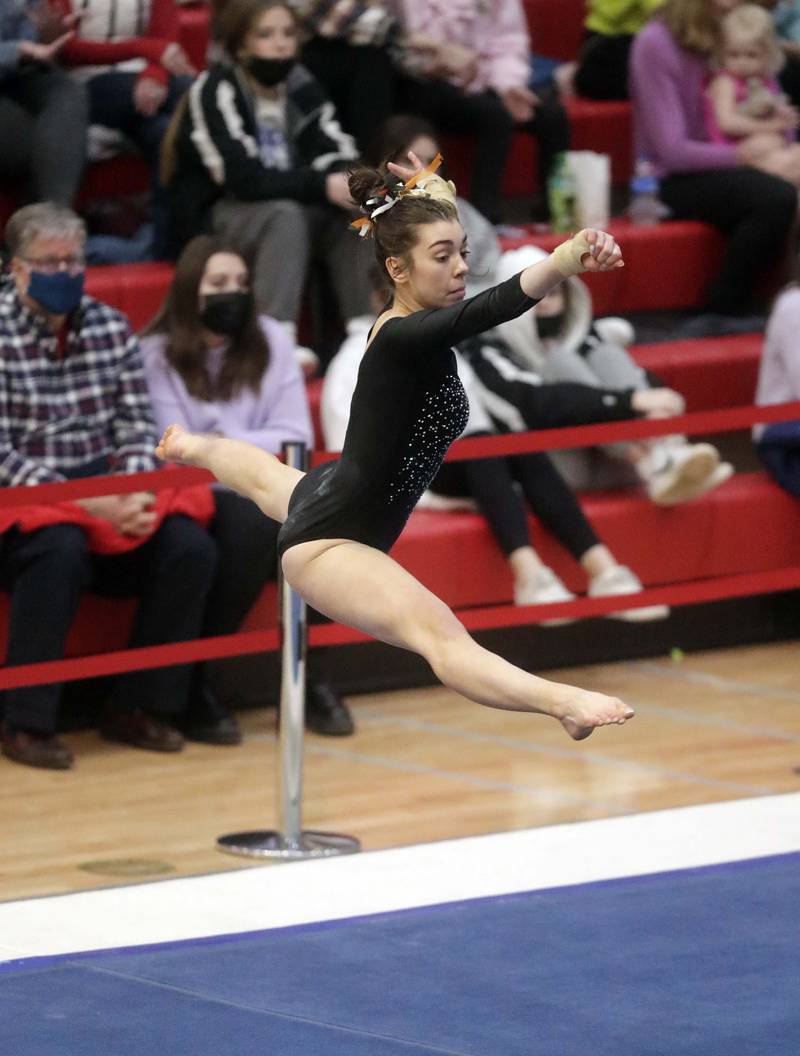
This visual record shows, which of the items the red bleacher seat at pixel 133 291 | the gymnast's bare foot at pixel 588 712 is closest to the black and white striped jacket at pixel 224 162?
the red bleacher seat at pixel 133 291

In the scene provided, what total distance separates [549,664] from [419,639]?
271 centimetres

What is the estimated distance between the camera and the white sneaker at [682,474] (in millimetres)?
5504

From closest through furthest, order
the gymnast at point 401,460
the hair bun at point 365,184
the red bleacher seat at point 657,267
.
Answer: the gymnast at point 401,460
the hair bun at point 365,184
the red bleacher seat at point 657,267

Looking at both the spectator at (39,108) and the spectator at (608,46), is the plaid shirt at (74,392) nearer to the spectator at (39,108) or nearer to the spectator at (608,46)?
the spectator at (39,108)

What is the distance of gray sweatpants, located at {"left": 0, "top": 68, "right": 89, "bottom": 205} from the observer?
571 centimetres

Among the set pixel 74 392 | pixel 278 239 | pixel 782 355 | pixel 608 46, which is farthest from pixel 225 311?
pixel 608 46

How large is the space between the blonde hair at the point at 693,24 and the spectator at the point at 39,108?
2079mm

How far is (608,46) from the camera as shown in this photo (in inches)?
282

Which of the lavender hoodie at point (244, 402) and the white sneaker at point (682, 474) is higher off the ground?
the lavender hoodie at point (244, 402)

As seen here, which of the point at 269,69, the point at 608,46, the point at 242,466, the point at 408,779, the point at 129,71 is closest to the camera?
the point at 242,466

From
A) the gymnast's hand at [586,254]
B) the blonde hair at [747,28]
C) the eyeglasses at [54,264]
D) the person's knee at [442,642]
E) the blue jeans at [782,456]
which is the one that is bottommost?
the blue jeans at [782,456]

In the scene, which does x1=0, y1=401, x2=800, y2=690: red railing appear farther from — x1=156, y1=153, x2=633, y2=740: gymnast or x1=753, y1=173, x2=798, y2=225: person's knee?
x1=753, y1=173, x2=798, y2=225: person's knee

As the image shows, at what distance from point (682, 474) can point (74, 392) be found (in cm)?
177

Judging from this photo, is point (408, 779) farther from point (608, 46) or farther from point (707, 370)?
point (608, 46)
